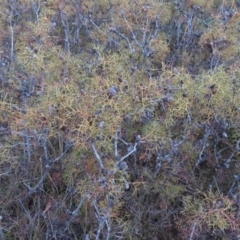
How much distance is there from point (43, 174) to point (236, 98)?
1308 millimetres

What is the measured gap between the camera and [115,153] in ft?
6.43

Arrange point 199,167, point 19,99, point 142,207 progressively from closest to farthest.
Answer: point 142,207
point 199,167
point 19,99

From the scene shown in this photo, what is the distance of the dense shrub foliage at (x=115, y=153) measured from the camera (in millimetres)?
2018

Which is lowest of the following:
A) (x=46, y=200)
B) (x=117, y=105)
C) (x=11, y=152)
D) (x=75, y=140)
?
(x=46, y=200)

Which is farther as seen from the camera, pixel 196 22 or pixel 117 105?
pixel 196 22

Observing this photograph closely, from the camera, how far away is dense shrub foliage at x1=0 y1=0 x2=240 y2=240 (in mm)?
2018

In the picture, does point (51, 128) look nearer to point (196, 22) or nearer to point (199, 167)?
point (199, 167)

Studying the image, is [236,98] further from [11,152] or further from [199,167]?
[11,152]

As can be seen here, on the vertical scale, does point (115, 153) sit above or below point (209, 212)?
above

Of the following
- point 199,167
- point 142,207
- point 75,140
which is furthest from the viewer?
point 199,167

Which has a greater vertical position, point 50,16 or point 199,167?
point 50,16

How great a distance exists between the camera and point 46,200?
2.30 metres

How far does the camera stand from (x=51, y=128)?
2.09 meters

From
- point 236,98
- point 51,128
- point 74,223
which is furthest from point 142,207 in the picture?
point 236,98
